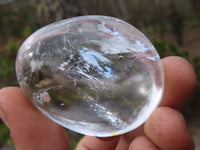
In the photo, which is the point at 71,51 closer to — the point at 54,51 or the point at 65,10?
the point at 54,51

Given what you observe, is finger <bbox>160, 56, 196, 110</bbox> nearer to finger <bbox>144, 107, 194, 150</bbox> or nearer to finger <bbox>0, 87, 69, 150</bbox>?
finger <bbox>144, 107, 194, 150</bbox>

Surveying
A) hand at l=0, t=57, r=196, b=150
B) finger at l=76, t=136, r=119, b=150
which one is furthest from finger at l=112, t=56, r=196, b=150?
finger at l=76, t=136, r=119, b=150

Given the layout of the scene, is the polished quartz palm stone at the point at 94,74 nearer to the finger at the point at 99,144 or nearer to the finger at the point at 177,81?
the finger at the point at 177,81

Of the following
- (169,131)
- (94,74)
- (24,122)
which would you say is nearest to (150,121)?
(169,131)

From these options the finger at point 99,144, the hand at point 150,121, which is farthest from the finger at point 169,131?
the finger at point 99,144

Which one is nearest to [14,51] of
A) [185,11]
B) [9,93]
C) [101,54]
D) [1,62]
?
[1,62]

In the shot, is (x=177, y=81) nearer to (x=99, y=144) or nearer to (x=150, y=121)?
(x=150, y=121)
